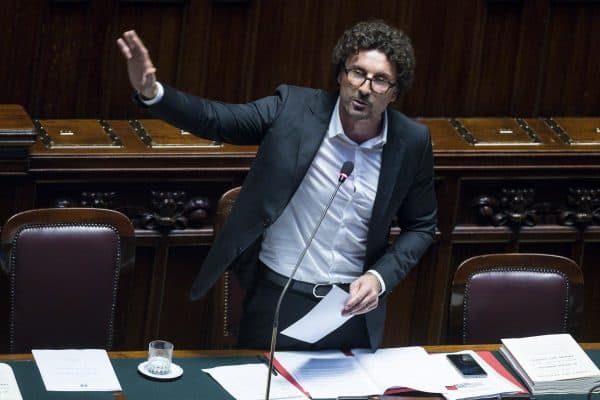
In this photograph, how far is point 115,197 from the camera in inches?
196

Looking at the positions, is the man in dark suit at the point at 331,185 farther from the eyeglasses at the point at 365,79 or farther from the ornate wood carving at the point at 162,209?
the ornate wood carving at the point at 162,209

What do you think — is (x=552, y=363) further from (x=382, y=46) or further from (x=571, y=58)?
(x=571, y=58)

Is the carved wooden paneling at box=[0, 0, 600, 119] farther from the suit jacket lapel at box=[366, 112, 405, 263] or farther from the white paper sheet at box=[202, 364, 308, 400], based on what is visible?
the white paper sheet at box=[202, 364, 308, 400]

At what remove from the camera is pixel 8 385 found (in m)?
3.59

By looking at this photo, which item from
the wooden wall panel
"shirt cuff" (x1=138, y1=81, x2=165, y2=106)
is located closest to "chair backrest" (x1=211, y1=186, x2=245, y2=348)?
"shirt cuff" (x1=138, y1=81, x2=165, y2=106)

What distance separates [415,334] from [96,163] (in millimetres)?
1471

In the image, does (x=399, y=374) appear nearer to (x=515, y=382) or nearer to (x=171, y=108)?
(x=515, y=382)

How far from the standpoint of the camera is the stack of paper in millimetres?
3963

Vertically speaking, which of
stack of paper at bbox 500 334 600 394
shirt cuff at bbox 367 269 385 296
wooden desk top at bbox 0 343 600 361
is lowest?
wooden desk top at bbox 0 343 600 361

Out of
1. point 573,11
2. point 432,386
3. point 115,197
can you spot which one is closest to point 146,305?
point 115,197

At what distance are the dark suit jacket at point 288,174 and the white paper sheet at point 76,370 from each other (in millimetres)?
364

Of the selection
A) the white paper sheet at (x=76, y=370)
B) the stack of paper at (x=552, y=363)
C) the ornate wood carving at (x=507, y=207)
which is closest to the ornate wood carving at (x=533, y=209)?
the ornate wood carving at (x=507, y=207)

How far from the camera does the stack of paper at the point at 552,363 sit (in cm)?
396

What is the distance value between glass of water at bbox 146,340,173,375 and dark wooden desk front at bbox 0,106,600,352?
546 millimetres
